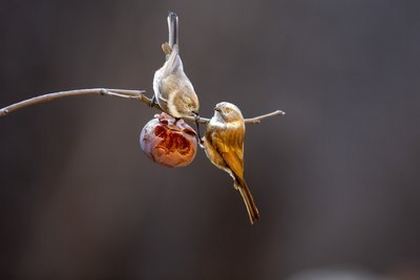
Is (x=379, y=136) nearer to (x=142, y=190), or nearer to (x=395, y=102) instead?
(x=395, y=102)

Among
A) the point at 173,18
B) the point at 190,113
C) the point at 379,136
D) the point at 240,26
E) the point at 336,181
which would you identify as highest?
the point at 240,26

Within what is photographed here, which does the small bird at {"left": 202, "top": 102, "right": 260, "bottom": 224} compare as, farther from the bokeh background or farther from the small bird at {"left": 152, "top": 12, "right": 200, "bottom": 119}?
the bokeh background

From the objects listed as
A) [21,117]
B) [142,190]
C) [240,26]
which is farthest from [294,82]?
[21,117]

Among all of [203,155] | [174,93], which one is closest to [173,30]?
[174,93]

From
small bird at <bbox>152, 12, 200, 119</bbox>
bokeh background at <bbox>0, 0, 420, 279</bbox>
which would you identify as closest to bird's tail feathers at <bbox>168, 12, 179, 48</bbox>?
small bird at <bbox>152, 12, 200, 119</bbox>

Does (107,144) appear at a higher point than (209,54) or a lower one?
lower

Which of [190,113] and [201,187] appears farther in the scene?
[201,187]

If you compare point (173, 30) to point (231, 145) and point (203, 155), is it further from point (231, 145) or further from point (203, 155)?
point (203, 155)
